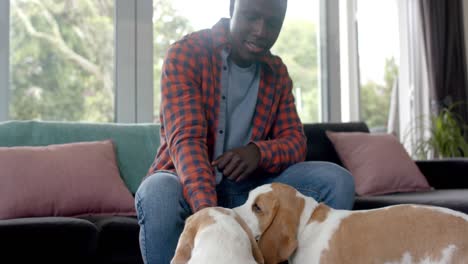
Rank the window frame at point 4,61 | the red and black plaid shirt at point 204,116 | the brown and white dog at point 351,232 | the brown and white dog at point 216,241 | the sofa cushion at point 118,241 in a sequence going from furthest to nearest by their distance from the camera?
the window frame at point 4,61
the sofa cushion at point 118,241
the red and black plaid shirt at point 204,116
the brown and white dog at point 351,232
the brown and white dog at point 216,241

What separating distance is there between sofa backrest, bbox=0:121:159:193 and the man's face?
3.33ft

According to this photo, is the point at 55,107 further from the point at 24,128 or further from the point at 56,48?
the point at 24,128

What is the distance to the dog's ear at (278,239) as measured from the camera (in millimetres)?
1548

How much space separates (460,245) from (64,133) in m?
1.89

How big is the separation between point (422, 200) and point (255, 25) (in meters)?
1.22

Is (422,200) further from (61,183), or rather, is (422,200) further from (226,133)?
(61,183)

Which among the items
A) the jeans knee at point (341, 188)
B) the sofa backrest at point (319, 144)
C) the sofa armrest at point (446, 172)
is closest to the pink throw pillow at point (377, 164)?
the sofa backrest at point (319, 144)

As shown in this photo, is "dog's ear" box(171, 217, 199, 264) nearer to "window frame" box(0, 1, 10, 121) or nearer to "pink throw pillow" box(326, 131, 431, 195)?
"pink throw pillow" box(326, 131, 431, 195)

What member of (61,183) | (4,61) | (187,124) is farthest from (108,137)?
(187,124)

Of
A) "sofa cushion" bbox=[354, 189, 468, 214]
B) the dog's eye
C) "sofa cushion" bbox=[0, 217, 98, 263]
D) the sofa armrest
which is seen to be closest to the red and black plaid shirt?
the dog's eye

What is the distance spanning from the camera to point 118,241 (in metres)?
2.32

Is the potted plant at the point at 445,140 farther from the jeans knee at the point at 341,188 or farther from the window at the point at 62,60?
the jeans knee at the point at 341,188

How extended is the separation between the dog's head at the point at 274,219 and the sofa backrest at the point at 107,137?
1.31m

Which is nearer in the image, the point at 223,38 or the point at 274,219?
the point at 274,219
